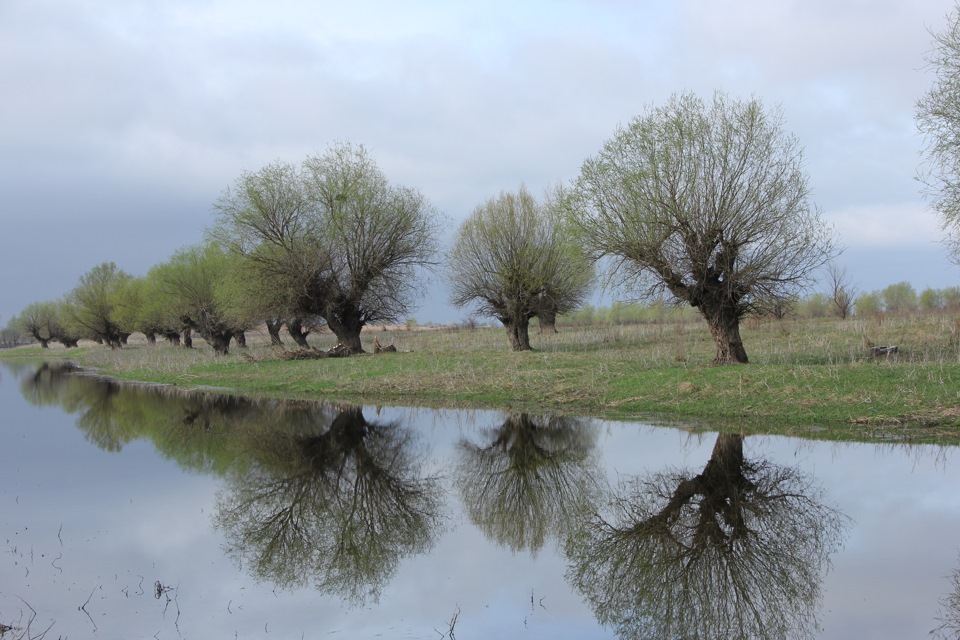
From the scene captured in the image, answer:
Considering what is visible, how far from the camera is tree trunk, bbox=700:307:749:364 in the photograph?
23.5 metres

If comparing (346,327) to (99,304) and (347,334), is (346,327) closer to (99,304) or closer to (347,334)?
(347,334)

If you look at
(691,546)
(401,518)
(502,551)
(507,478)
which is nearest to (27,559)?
(401,518)

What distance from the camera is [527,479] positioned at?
1262cm

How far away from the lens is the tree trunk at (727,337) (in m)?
23.5

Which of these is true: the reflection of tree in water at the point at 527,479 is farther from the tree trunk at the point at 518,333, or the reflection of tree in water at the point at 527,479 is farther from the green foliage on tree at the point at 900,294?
the green foliage on tree at the point at 900,294

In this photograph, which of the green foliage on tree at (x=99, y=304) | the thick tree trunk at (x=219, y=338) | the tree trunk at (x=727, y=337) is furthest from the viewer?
the green foliage on tree at (x=99, y=304)

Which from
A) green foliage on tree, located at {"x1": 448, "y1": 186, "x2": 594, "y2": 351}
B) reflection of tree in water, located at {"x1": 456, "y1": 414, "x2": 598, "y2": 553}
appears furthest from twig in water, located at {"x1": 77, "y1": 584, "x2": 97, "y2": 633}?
green foliage on tree, located at {"x1": 448, "y1": 186, "x2": 594, "y2": 351}

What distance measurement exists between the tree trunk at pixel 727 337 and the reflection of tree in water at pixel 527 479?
838 cm

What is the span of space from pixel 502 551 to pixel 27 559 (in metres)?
6.39

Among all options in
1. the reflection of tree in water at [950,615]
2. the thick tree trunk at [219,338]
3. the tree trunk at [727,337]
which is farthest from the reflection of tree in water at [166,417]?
the thick tree trunk at [219,338]

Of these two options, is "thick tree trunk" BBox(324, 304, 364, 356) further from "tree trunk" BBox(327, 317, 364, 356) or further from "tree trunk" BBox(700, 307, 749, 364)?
"tree trunk" BBox(700, 307, 749, 364)

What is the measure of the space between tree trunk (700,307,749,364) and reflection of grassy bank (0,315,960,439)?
90cm

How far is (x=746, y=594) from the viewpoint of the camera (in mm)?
7219

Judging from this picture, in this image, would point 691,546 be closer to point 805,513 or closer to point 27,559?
point 805,513
